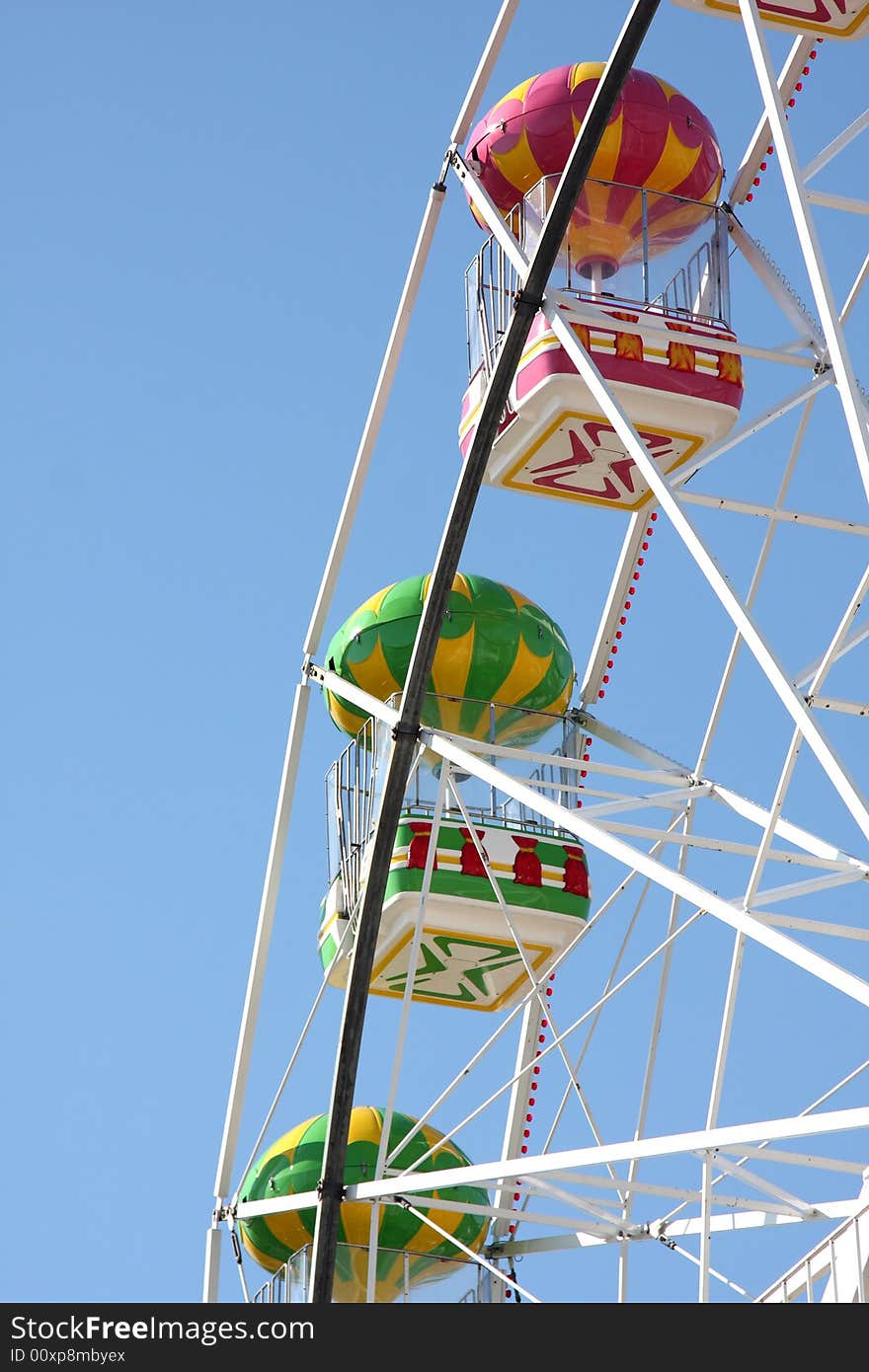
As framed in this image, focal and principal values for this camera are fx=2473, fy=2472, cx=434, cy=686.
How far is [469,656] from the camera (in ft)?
68.6

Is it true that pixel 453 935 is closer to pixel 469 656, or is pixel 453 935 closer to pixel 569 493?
pixel 469 656

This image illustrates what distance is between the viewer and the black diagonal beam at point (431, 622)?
51.2 ft

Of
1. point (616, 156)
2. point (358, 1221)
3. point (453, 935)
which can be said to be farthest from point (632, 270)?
point (358, 1221)

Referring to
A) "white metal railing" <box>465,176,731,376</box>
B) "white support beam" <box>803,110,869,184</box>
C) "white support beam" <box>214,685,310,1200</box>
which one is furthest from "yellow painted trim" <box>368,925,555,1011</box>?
"white support beam" <box>803,110,869,184</box>

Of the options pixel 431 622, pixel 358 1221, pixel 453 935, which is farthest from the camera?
pixel 358 1221

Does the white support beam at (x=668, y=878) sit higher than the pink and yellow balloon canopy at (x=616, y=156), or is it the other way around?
the pink and yellow balloon canopy at (x=616, y=156)

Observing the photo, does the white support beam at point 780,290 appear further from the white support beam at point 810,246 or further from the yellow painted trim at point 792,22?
the white support beam at point 810,246

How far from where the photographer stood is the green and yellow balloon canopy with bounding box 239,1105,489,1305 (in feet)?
67.9

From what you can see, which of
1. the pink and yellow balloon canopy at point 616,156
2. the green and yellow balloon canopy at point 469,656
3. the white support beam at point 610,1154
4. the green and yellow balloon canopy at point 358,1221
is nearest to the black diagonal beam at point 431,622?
the white support beam at point 610,1154

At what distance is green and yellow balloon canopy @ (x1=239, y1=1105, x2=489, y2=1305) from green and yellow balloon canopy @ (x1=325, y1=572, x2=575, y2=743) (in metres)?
3.58

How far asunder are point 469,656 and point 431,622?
3.78m

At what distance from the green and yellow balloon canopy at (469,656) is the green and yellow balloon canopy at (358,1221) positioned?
141 inches

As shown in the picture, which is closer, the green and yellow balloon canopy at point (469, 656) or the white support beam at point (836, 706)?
the white support beam at point (836, 706)

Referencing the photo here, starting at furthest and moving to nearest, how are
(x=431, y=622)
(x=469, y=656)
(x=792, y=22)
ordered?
(x=469, y=656) < (x=792, y=22) < (x=431, y=622)
